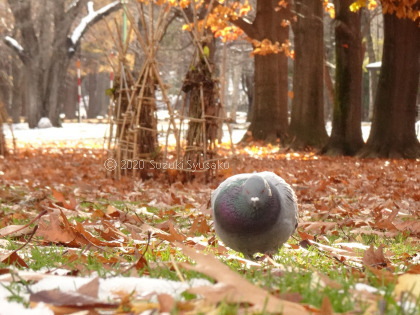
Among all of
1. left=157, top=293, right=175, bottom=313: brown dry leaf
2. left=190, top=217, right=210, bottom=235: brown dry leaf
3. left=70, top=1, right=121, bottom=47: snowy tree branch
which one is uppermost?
left=70, top=1, right=121, bottom=47: snowy tree branch

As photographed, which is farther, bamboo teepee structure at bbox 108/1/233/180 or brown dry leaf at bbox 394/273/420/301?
bamboo teepee structure at bbox 108/1/233/180

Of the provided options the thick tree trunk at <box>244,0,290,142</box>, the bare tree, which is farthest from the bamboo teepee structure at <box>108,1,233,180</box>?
the bare tree

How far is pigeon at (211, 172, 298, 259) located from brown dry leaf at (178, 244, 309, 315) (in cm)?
92

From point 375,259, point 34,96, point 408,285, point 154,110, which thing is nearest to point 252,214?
point 375,259

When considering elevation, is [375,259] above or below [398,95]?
below

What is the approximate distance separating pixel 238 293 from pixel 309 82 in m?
14.9

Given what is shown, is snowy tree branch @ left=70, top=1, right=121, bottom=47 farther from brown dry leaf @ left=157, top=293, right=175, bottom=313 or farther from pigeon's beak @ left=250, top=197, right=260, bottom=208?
brown dry leaf @ left=157, top=293, right=175, bottom=313

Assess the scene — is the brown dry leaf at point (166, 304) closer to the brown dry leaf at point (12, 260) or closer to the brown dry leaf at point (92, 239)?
the brown dry leaf at point (12, 260)

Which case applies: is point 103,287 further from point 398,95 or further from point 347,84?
point 347,84

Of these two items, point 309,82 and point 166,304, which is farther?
point 309,82

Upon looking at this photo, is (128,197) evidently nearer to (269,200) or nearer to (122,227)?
(122,227)

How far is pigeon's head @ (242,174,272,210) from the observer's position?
10.1ft

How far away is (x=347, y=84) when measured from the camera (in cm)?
1473

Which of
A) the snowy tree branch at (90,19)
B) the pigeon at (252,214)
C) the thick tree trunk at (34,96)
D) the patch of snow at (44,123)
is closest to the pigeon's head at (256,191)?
the pigeon at (252,214)
